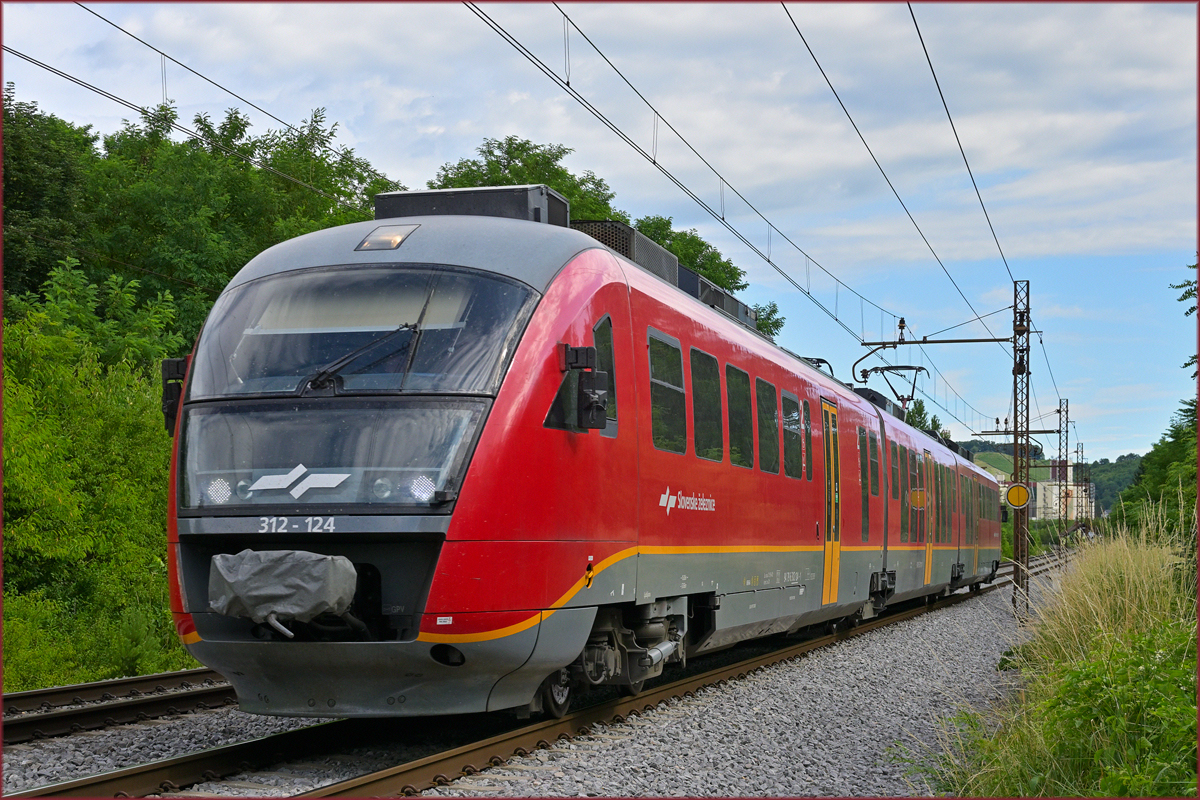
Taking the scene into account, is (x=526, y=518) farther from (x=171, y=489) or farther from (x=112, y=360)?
(x=112, y=360)

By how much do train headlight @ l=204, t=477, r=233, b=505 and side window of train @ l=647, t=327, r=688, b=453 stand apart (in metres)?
3.24

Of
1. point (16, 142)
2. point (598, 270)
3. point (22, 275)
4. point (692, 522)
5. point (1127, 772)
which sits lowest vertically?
point (1127, 772)

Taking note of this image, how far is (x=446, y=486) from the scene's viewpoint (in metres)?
6.89

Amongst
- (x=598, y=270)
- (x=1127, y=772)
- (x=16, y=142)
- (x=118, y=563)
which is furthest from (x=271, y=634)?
(x=16, y=142)

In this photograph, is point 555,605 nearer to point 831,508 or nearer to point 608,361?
point 608,361

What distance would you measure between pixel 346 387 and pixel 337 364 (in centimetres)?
18

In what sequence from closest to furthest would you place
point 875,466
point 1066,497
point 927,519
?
point 875,466, point 927,519, point 1066,497

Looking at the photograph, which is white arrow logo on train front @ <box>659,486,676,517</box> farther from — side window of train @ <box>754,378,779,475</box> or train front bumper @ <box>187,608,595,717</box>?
side window of train @ <box>754,378,779,475</box>

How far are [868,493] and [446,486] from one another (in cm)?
1130

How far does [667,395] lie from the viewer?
9.48m

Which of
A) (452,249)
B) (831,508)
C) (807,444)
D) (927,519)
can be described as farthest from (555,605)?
(927,519)

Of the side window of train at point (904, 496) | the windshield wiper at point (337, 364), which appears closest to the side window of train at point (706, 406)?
the windshield wiper at point (337, 364)

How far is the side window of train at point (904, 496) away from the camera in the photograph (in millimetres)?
19891

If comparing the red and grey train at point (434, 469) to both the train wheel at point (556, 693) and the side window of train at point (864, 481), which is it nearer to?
the train wheel at point (556, 693)
